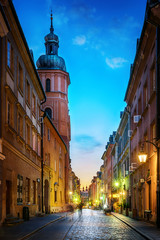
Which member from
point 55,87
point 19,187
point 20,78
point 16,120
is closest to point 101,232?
point 19,187

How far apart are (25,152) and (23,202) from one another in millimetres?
3458

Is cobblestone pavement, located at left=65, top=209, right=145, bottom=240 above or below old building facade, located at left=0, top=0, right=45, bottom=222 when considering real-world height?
below

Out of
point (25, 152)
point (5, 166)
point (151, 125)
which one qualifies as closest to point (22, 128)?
point (25, 152)

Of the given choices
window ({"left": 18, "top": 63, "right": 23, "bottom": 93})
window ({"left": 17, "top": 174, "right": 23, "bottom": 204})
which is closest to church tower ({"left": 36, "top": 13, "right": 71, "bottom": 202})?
window ({"left": 18, "top": 63, "right": 23, "bottom": 93})

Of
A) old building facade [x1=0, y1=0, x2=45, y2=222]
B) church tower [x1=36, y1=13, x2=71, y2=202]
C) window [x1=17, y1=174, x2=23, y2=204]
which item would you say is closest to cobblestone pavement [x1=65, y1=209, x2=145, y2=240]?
old building facade [x1=0, y1=0, x2=45, y2=222]

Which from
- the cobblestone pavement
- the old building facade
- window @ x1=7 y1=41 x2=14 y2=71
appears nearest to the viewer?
the cobblestone pavement

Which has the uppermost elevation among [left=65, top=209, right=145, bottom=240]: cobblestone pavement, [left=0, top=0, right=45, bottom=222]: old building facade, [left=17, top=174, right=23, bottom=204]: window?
[left=0, top=0, right=45, bottom=222]: old building facade

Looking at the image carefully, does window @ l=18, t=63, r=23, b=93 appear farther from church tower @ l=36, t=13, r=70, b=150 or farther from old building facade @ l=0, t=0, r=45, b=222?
church tower @ l=36, t=13, r=70, b=150

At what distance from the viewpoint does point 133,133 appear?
1265 inches

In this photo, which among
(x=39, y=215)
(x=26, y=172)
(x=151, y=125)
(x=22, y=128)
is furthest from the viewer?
(x=39, y=215)

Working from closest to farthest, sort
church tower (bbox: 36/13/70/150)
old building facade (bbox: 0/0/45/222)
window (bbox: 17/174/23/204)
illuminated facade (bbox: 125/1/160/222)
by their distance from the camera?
old building facade (bbox: 0/0/45/222)
illuminated facade (bbox: 125/1/160/222)
window (bbox: 17/174/23/204)
church tower (bbox: 36/13/70/150)

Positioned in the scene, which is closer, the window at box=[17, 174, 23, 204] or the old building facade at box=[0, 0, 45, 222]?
the old building facade at box=[0, 0, 45, 222]

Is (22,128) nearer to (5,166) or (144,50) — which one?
(5,166)

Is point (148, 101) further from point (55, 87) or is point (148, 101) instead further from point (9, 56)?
point (55, 87)
